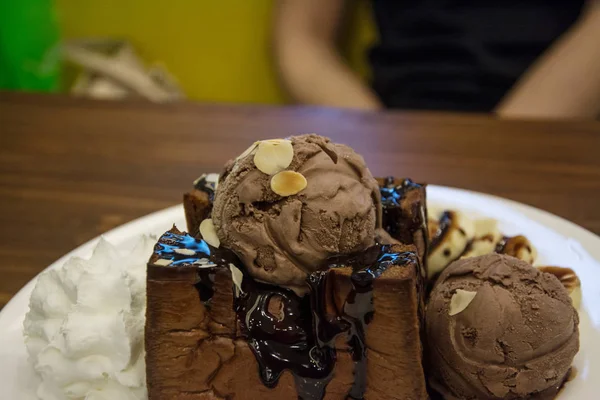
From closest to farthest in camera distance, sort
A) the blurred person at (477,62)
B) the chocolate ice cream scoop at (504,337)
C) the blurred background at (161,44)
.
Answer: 1. the chocolate ice cream scoop at (504,337)
2. the blurred person at (477,62)
3. the blurred background at (161,44)

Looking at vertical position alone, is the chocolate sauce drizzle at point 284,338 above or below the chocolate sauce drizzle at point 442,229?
below

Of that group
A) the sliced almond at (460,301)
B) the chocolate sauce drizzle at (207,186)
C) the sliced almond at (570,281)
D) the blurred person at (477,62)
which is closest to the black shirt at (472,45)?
the blurred person at (477,62)

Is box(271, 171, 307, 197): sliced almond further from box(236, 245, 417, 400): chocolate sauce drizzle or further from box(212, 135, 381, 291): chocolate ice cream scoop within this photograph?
box(236, 245, 417, 400): chocolate sauce drizzle

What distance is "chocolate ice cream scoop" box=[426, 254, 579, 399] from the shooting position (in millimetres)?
1127

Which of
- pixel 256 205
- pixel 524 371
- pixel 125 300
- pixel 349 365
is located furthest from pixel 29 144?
pixel 524 371

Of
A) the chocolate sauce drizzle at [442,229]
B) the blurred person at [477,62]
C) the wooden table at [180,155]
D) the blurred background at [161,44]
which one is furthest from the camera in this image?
the blurred background at [161,44]

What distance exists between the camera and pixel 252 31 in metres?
3.72

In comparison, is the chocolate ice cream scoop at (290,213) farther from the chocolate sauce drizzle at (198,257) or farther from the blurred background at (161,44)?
the blurred background at (161,44)

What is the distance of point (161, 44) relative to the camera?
3816 millimetres

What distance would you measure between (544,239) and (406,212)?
47 centimetres

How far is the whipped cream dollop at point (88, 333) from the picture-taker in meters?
1.14

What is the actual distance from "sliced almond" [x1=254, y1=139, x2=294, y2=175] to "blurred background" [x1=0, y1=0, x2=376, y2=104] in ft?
8.38

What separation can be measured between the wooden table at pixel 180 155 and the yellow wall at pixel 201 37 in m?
1.12

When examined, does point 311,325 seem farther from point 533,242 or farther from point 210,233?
point 533,242
